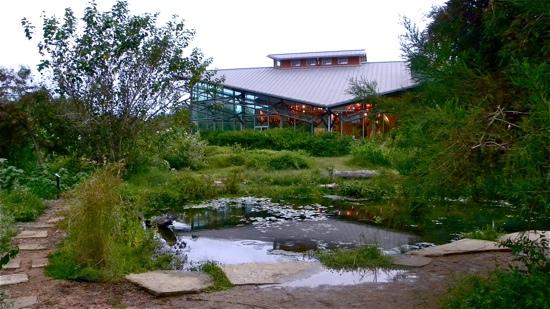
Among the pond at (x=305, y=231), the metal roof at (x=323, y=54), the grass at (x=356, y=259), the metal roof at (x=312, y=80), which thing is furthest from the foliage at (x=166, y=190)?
the metal roof at (x=323, y=54)

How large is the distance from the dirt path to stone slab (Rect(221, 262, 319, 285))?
21cm

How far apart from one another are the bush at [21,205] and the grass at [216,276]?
310cm

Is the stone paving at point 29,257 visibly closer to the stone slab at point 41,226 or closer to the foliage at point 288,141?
the stone slab at point 41,226

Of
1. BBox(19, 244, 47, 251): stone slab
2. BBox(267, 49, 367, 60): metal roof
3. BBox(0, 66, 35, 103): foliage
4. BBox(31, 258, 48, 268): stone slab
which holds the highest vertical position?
BBox(267, 49, 367, 60): metal roof

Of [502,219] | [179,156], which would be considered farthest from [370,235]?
[179,156]

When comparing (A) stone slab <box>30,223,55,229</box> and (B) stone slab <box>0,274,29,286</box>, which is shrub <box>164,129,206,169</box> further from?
(B) stone slab <box>0,274,29,286</box>

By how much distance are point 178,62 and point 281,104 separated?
1830 cm

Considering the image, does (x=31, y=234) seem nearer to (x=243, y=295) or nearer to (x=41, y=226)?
(x=41, y=226)

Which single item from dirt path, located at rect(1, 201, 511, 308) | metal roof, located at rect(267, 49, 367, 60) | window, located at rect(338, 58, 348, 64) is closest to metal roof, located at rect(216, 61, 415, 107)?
window, located at rect(338, 58, 348, 64)

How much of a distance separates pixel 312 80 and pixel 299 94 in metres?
3.16

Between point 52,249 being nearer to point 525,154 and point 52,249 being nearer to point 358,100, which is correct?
point 358,100

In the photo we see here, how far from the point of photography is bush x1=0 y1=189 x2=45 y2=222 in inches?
270

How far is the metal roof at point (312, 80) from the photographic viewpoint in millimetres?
25500

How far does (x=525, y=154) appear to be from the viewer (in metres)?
2.19
